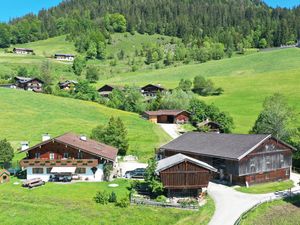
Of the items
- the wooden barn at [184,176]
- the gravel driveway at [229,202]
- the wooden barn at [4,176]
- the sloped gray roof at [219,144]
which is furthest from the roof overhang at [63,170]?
the gravel driveway at [229,202]

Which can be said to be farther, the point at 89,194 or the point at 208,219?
the point at 89,194

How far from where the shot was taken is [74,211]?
3697 cm

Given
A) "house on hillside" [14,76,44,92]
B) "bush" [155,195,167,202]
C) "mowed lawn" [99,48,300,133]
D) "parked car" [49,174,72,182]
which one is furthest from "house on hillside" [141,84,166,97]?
"bush" [155,195,167,202]

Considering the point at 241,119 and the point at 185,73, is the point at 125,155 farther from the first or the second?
the point at 185,73

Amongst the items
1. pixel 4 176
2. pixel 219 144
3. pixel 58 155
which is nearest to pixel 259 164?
pixel 219 144

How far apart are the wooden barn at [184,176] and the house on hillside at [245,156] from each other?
7177mm

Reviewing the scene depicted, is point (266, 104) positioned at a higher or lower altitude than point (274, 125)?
higher

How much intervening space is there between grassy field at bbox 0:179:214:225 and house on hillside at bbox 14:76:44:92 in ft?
286

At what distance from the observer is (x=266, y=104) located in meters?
77.9

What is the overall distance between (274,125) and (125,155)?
80.0 ft

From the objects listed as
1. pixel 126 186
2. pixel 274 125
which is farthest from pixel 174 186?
pixel 274 125

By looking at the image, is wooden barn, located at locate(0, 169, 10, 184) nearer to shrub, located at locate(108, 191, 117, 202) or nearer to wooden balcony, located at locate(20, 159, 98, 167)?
wooden balcony, located at locate(20, 159, 98, 167)

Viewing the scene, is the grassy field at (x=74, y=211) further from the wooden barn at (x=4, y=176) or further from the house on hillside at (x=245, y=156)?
the house on hillside at (x=245, y=156)

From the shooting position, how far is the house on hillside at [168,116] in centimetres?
9212
